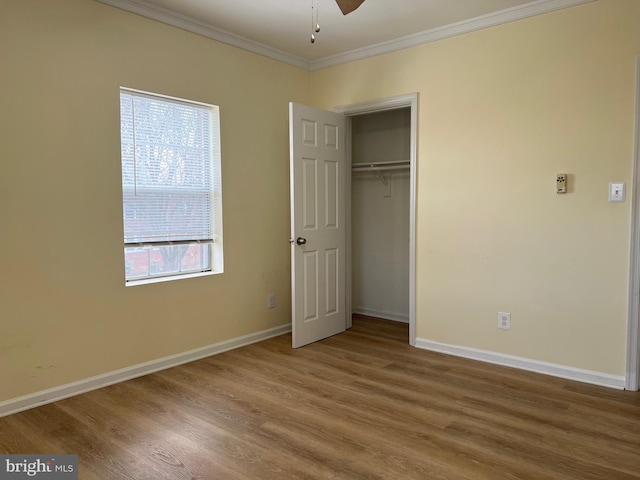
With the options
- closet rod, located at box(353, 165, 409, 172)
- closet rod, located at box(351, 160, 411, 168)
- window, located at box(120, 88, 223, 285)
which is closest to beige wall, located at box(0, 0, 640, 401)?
window, located at box(120, 88, 223, 285)

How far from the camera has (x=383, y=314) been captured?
5.12m

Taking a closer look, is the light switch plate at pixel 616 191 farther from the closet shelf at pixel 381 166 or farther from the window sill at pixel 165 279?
the window sill at pixel 165 279

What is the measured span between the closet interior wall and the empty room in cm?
61

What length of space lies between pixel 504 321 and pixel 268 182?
93.5 inches

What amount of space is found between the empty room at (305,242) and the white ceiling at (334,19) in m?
0.02

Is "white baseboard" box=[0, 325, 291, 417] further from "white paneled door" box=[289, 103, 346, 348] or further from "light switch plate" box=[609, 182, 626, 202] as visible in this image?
"light switch plate" box=[609, 182, 626, 202]

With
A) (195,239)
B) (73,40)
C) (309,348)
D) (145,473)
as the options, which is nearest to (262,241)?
(195,239)

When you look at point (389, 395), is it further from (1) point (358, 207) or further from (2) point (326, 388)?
(1) point (358, 207)

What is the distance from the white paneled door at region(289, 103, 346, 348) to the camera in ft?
12.8

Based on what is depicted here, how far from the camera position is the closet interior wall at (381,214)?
488 cm

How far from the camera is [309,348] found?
3.99 m

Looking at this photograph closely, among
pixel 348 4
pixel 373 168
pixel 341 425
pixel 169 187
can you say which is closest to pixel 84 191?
pixel 169 187

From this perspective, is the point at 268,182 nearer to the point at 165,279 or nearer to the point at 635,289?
the point at 165,279

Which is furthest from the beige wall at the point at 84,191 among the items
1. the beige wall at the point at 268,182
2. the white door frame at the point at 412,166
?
the white door frame at the point at 412,166
